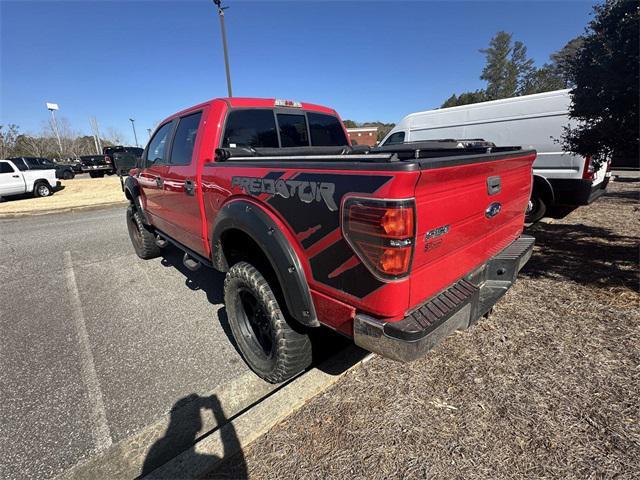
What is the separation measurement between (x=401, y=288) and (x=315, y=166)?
77cm

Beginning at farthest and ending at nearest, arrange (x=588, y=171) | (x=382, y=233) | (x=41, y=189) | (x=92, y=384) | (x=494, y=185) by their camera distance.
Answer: (x=41, y=189)
(x=588, y=171)
(x=92, y=384)
(x=494, y=185)
(x=382, y=233)

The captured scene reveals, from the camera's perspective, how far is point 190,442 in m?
1.98

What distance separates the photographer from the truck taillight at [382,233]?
142 cm

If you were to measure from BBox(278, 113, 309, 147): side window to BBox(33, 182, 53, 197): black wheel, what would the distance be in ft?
54.8

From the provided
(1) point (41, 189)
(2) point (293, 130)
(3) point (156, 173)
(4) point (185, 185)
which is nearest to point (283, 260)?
(4) point (185, 185)

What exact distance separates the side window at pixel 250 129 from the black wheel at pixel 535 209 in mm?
5199

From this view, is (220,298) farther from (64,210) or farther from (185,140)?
(64,210)

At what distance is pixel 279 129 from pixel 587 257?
4.11 metres

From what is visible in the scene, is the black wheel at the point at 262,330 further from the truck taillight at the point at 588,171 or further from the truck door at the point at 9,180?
the truck door at the point at 9,180

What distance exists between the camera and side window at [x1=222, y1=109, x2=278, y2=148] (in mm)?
2984

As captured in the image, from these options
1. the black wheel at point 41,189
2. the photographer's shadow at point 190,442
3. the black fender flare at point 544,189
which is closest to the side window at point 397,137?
the black fender flare at point 544,189

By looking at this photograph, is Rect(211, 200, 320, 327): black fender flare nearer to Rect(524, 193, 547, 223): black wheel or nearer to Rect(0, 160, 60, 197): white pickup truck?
Rect(524, 193, 547, 223): black wheel

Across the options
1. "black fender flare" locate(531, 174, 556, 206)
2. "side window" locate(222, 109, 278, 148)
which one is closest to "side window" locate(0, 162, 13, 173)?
"side window" locate(222, 109, 278, 148)

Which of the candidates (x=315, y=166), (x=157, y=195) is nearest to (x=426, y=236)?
(x=315, y=166)
